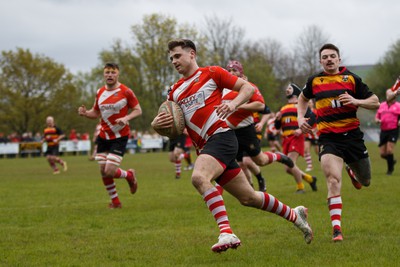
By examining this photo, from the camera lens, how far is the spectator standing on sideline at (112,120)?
452 inches

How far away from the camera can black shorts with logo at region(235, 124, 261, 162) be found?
11273mm

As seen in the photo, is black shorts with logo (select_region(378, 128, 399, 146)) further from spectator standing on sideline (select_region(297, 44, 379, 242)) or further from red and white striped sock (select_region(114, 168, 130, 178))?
spectator standing on sideline (select_region(297, 44, 379, 242))

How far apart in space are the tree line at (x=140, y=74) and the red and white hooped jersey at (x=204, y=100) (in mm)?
53947

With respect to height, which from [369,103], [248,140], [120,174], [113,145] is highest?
[369,103]

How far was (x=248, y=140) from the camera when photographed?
1134 cm

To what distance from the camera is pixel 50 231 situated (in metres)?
8.73

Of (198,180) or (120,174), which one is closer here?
(198,180)

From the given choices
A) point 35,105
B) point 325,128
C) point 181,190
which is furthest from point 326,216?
point 35,105

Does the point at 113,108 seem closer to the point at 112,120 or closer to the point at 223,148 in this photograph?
→ the point at 112,120

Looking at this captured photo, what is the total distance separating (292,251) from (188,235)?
1752mm

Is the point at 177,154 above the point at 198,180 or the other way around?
the other way around

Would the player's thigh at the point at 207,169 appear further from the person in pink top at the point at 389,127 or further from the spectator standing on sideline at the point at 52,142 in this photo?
the spectator standing on sideline at the point at 52,142

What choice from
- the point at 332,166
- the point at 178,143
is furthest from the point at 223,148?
the point at 178,143

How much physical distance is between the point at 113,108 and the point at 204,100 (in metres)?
5.03
